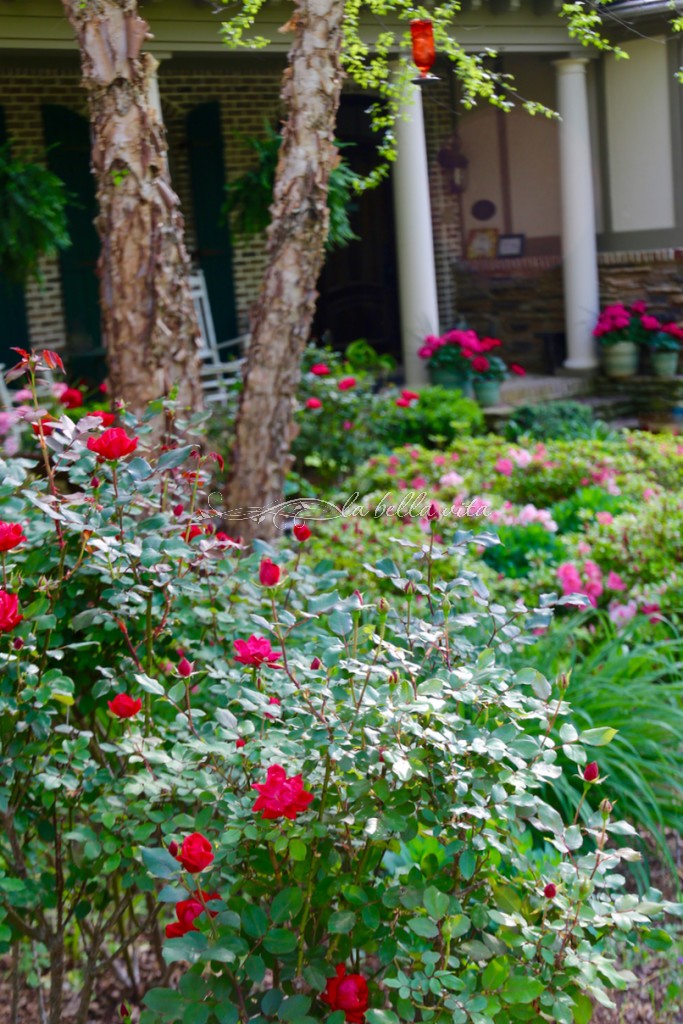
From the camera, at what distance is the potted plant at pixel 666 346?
28.0ft

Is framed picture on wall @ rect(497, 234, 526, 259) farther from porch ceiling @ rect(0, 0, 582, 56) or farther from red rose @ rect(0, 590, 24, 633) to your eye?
red rose @ rect(0, 590, 24, 633)

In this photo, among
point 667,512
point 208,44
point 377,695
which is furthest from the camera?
point 208,44

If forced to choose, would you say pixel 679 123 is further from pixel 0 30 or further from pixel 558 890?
pixel 558 890

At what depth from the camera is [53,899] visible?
6.13ft

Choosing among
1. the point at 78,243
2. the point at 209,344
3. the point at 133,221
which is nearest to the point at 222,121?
the point at 78,243

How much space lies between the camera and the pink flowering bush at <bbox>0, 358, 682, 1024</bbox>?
1539 millimetres

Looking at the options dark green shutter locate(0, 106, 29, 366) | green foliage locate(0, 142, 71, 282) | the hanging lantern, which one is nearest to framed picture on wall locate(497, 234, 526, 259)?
dark green shutter locate(0, 106, 29, 366)

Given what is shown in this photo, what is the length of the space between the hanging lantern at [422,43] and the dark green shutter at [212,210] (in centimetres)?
490

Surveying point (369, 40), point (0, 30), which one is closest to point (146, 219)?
point (369, 40)

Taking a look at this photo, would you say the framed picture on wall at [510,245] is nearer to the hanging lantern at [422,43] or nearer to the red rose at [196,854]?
the hanging lantern at [422,43]

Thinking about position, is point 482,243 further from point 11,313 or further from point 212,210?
point 11,313

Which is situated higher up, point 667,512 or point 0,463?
point 0,463

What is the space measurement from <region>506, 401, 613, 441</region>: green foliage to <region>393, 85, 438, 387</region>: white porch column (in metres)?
0.97

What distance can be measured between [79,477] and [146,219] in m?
1.45
